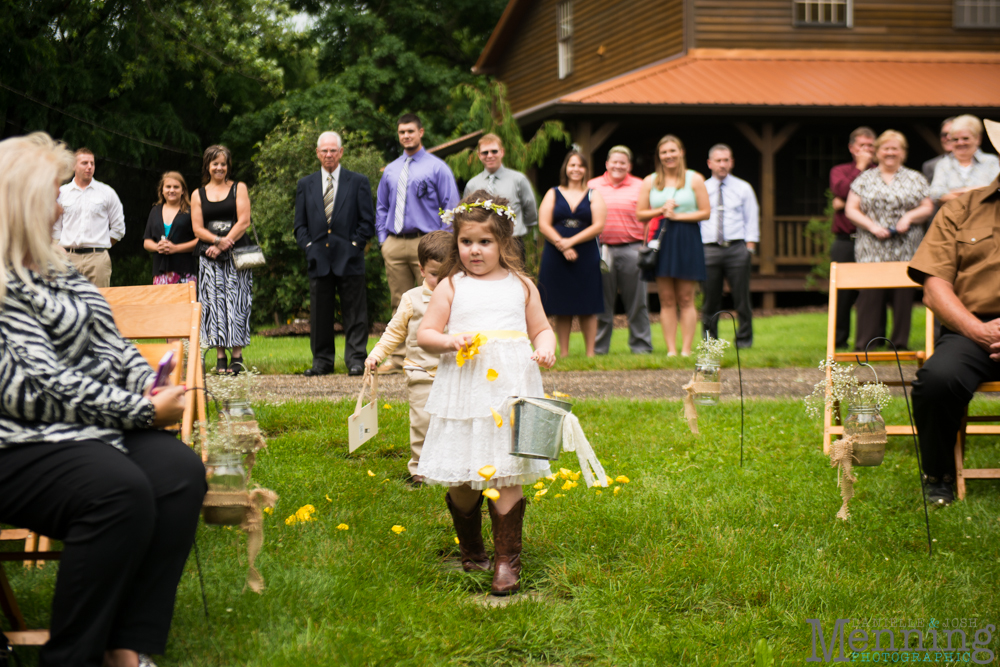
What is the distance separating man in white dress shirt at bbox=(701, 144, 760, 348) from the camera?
9.74 meters

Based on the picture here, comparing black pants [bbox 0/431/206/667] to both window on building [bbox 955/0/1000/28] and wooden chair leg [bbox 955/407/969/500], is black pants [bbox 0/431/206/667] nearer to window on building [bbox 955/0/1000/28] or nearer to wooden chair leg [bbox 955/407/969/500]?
wooden chair leg [bbox 955/407/969/500]

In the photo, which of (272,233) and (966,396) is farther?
(272,233)

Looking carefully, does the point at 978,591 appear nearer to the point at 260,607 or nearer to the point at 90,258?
the point at 260,607

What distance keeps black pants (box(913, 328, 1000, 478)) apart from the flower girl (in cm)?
185

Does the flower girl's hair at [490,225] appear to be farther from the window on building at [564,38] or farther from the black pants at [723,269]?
the window on building at [564,38]

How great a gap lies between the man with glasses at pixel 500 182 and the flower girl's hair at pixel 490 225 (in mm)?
4651

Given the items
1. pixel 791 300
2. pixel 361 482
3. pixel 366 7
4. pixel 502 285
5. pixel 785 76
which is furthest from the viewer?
pixel 366 7

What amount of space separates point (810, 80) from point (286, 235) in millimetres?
10218

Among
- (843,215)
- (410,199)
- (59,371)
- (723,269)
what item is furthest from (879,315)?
(59,371)

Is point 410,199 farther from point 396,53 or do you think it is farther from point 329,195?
point 396,53

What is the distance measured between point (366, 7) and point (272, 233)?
59.1 feet

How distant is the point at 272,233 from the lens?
15305 millimetres

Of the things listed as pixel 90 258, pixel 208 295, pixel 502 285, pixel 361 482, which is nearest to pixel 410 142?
pixel 208 295

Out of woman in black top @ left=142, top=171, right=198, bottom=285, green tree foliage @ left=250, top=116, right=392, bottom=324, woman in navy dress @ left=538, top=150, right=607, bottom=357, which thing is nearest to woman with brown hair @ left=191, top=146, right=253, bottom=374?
woman in black top @ left=142, top=171, right=198, bottom=285
